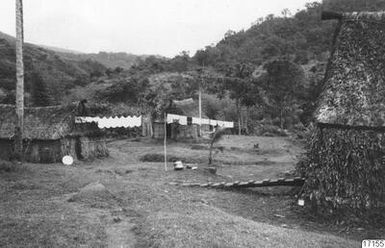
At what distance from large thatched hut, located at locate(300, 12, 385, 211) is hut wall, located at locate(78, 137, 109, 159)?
1481cm

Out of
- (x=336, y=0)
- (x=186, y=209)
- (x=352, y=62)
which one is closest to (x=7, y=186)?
(x=186, y=209)

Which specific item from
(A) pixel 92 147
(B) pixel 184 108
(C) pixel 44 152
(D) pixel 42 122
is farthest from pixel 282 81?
(C) pixel 44 152

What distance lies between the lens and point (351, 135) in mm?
11211

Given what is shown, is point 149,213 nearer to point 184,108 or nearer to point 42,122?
point 42,122

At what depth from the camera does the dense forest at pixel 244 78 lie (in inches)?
1593

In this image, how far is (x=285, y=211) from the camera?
12250 millimetres

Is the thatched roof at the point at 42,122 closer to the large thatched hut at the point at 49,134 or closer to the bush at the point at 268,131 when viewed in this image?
the large thatched hut at the point at 49,134

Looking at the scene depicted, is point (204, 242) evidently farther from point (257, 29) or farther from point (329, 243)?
point (257, 29)

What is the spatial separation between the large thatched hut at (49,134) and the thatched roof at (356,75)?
14.4 metres

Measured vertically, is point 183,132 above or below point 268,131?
above

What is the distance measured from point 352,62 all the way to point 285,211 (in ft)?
→ 15.5

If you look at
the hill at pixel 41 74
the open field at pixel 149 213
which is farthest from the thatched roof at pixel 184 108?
the hill at pixel 41 74

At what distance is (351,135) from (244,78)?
98.4 feet

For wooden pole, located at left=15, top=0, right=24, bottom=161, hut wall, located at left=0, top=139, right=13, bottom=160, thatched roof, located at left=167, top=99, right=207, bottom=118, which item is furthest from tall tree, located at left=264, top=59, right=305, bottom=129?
wooden pole, located at left=15, top=0, right=24, bottom=161
